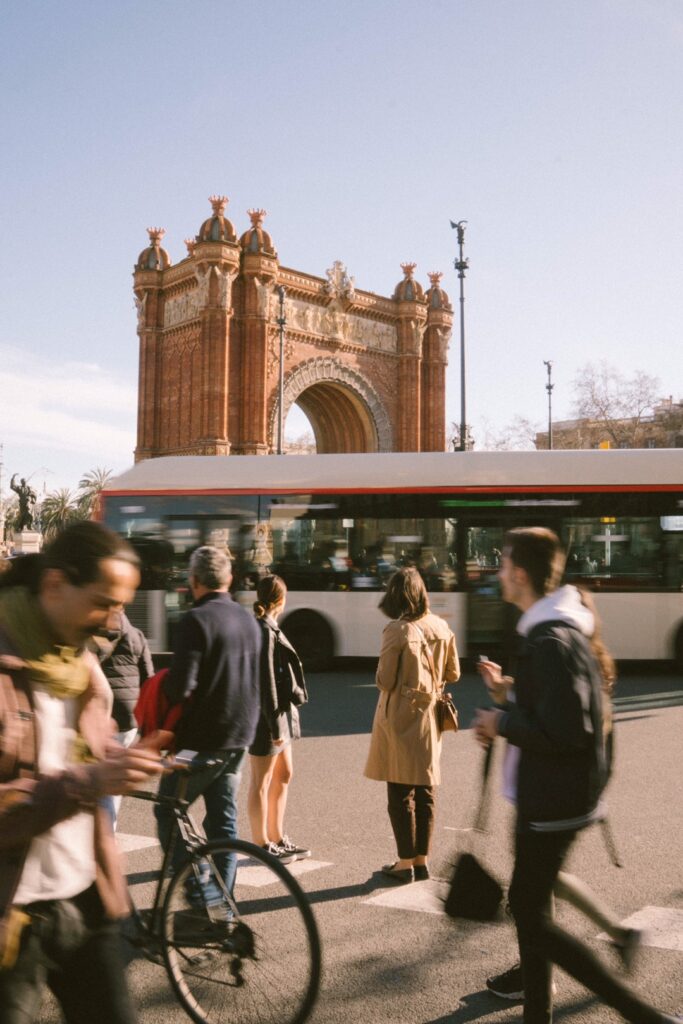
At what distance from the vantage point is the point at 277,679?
5766mm

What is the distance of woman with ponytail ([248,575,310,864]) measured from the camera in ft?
18.4

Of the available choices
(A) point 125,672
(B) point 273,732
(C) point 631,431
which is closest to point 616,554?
(B) point 273,732

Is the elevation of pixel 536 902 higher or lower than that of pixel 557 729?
lower

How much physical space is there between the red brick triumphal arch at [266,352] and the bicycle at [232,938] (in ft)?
110

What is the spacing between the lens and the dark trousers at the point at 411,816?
524 cm

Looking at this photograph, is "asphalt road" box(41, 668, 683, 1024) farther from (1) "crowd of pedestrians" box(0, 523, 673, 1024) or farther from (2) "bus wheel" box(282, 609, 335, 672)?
(2) "bus wheel" box(282, 609, 335, 672)

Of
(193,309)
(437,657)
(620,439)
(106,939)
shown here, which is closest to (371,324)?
(193,309)

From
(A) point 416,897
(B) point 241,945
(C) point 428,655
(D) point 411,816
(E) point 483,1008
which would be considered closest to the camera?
(B) point 241,945

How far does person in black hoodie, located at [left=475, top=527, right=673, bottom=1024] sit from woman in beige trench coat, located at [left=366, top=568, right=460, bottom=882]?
219 cm

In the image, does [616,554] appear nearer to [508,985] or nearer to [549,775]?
[508,985]

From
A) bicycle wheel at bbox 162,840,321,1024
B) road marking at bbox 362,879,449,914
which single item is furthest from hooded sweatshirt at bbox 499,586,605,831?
road marking at bbox 362,879,449,914

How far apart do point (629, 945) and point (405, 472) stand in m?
11.4

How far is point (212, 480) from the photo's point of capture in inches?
574

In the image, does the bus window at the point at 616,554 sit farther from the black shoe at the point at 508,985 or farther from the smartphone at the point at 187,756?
the black shoe at the point at 508,985
